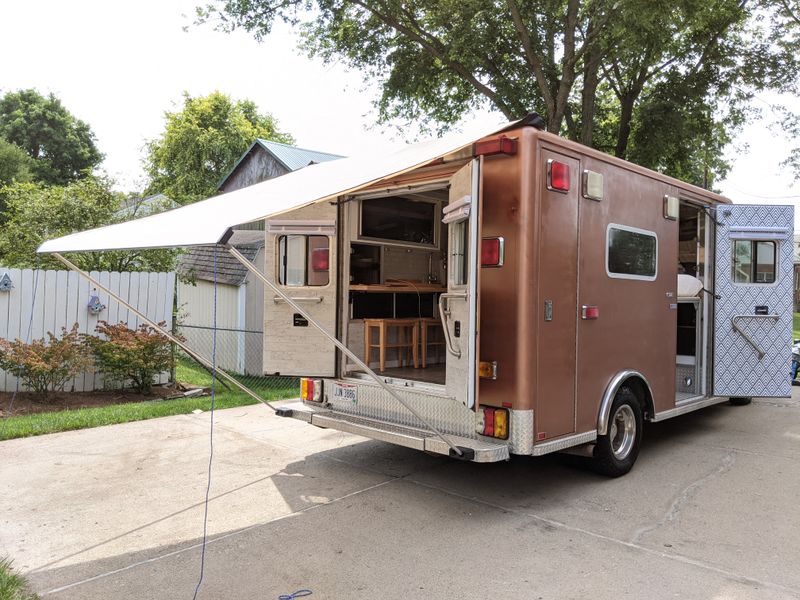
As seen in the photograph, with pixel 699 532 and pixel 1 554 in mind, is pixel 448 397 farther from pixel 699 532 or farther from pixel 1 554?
pixel 1 554

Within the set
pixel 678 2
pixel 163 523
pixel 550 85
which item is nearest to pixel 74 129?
pixel 550 85

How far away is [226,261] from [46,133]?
35608mm

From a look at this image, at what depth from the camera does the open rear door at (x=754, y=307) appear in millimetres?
7188

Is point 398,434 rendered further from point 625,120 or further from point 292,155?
point 292,155

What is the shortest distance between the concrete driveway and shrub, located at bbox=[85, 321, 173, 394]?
233cm

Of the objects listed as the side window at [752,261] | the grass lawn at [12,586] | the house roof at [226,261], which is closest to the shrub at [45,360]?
the house roof at [226,261]

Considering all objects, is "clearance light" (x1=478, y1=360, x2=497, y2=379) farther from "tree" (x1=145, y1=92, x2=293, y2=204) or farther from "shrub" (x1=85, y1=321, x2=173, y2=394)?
"tree" (x1=145, y1=92, x2=293, y2=204)

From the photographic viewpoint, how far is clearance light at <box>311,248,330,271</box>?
5961 mm

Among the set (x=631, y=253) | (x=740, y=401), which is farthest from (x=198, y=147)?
(x=631, y=253)

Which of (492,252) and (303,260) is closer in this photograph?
(492,252)

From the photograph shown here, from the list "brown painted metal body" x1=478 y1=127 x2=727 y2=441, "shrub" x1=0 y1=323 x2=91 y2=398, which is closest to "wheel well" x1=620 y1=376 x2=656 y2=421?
"brown painted metal body" x1=478 y1=127 x2=727 y2=441

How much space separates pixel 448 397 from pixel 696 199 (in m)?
4.01

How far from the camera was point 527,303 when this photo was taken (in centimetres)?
459

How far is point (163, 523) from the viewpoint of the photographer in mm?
4504
